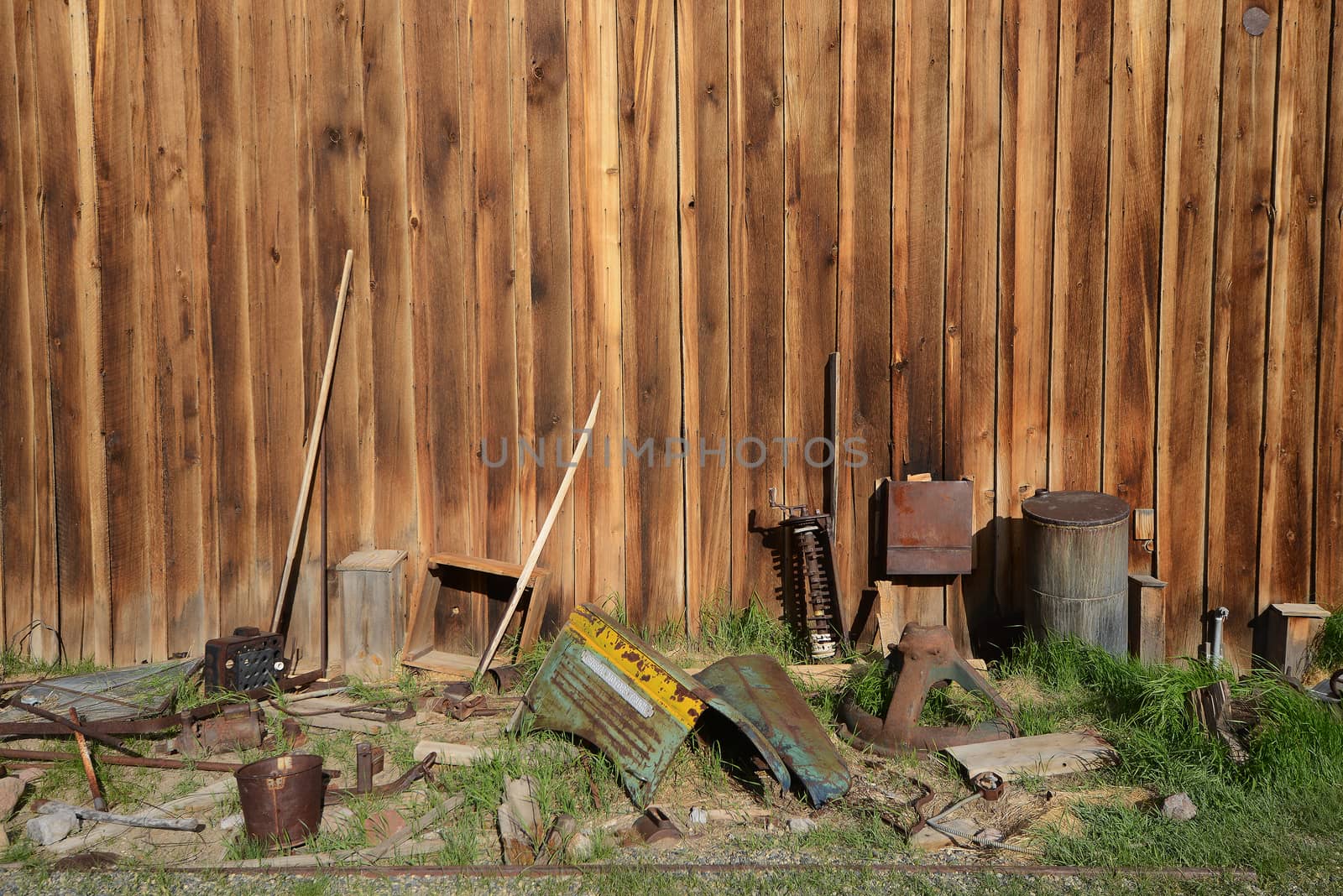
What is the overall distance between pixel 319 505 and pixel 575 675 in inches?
78.8

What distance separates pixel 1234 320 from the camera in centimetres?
464

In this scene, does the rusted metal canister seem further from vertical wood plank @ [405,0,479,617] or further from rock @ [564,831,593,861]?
vertical wood plank @ [405,0,479,617]

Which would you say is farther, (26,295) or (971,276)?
(26,295)

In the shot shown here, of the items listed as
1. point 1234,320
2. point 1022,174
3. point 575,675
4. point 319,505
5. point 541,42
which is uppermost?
point 541,42

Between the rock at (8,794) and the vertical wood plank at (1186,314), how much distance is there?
484cm

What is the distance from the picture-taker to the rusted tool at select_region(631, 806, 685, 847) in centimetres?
319

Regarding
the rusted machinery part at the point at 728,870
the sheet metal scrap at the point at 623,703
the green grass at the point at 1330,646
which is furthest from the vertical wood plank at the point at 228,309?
the green grass at the point at 1330,646

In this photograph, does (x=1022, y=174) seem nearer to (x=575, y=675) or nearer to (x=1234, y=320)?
(x=1234, y=320)

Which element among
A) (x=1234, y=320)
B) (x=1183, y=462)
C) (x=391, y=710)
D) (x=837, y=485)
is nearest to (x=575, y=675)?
(x=391, y=710)

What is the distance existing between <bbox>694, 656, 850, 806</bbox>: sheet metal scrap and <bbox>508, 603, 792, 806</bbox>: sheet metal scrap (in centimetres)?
6

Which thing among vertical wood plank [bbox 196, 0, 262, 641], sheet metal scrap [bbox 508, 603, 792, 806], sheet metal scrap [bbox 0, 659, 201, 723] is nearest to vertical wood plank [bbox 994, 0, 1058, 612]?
sheet metal scrap [bbox 508, 603, 792, 806]

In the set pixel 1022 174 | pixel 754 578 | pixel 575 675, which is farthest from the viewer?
pixel 754 578

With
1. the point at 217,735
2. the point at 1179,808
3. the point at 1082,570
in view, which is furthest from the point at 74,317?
the point at 1179,808

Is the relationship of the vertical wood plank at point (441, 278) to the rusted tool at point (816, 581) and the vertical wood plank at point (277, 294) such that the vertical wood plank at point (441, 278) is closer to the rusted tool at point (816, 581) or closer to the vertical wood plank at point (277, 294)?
the vertical wood plank at point (277, 294)
